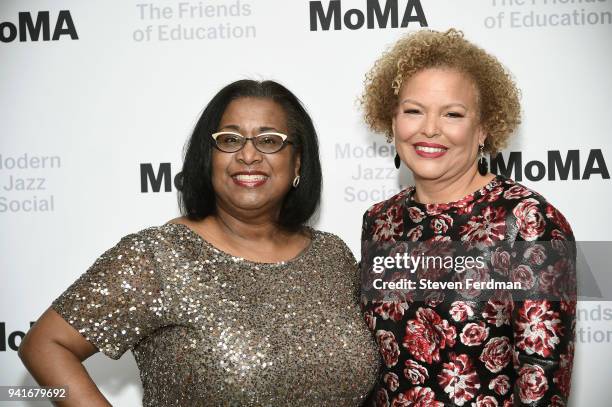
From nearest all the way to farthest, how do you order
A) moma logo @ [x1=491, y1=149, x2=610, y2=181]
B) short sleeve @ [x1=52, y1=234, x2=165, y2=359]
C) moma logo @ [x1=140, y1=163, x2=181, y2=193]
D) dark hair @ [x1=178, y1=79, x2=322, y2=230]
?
short sleeve @ [x1=52, y1=234, x2=165, y2=359], dark hair @ [x1=178, y1=79, x2=322, y2=230], moma logo @ [x1=491, y1=149, x2=610, y2=181], moma logo @ [x1=140, y1=163, x2=181, y2=193]

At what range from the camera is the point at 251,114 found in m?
1.73

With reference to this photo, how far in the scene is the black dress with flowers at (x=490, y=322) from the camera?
1.45 meters

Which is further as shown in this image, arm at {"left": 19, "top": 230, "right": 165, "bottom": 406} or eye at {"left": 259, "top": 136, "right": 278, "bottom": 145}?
eye at {"left": 259, "top": 136, "right": 278, "bottom": 145}

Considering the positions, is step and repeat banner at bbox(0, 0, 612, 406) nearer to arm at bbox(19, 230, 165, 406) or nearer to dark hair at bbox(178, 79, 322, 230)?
dark hair at bbox(178, 79, 322, 230)

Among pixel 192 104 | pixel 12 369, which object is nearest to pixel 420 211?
pixel 192 104

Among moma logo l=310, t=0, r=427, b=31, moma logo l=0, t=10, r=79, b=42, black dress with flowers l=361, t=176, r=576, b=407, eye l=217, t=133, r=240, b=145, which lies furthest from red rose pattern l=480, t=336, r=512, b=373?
moma logo l=0, t=10, r=79, b=42

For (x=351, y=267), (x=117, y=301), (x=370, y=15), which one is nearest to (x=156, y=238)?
(x=117, y=301)

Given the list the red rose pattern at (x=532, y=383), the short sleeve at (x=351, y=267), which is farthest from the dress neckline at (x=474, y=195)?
the red rose pattern at (x=532, y=383)

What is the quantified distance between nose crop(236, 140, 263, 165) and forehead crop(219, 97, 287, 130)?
57mm

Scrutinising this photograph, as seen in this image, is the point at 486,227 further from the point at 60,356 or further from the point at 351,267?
the point at 60,356

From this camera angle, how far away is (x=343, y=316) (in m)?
1.74

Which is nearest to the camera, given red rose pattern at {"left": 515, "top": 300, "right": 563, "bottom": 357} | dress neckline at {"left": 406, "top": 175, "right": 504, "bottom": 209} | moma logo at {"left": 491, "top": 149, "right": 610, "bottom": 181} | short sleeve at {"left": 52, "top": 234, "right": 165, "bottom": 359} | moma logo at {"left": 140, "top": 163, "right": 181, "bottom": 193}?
red rose pattern at {"left": 515, "top": 300, "right": 563, "bottom": 357}

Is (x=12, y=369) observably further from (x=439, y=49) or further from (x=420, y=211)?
(x=439, y=49)

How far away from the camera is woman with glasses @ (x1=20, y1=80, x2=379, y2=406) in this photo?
61.3 inches
